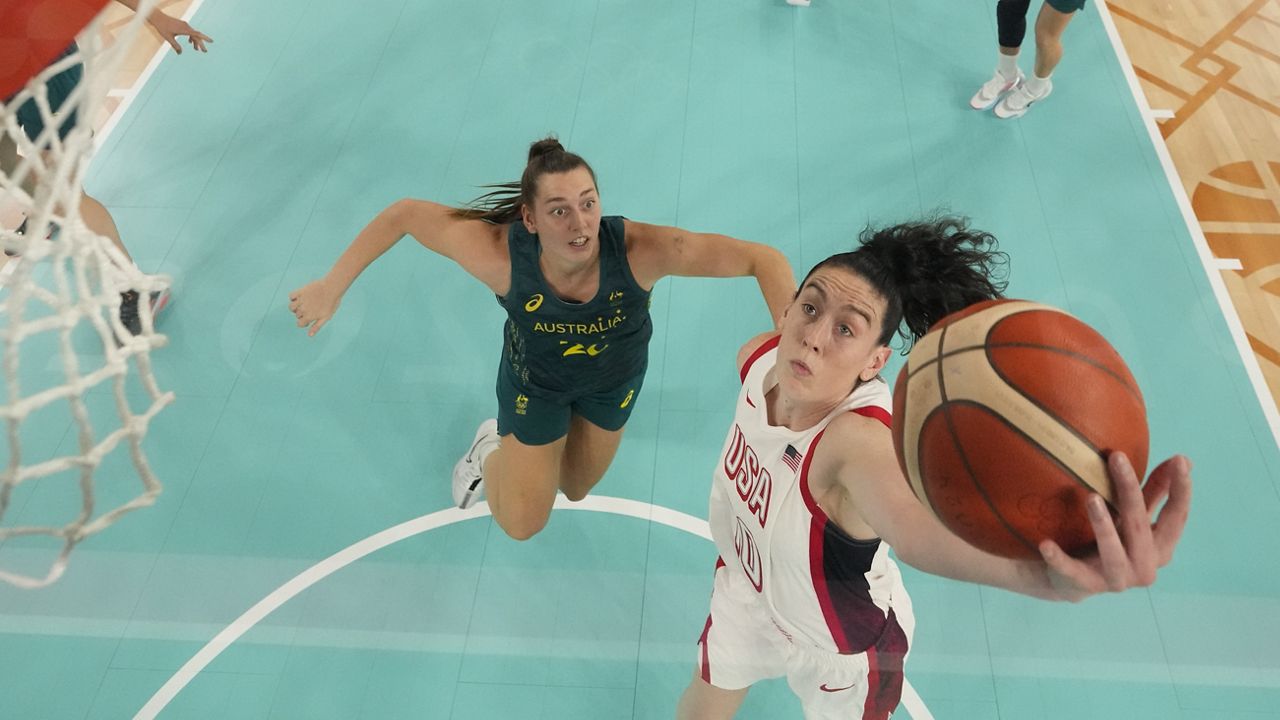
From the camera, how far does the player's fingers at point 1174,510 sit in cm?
140

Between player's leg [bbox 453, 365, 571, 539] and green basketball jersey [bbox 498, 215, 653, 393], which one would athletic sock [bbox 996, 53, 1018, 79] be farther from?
player's leg [bbox 453, 365, 571, 539]

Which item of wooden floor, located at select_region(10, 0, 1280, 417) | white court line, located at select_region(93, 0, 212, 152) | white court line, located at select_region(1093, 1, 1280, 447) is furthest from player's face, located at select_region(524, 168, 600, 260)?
white court line, located at select_region(93, 0, 212, 152)

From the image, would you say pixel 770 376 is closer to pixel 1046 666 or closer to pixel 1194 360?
pixel 1046 666

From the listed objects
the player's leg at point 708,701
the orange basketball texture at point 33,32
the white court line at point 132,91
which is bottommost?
the player's leg at point 708,701

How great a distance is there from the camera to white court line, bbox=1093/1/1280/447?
3732 mm

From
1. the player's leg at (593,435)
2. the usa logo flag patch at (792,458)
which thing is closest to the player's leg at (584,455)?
the player's leg at (593,435)

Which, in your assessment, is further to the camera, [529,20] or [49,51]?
[529,20]

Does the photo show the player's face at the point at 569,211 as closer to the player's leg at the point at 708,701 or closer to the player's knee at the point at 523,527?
the player's knee at the point at 523,527

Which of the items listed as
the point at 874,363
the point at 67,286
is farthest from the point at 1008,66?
the point at 67,286

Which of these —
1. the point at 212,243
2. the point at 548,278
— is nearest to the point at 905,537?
the point at 548,278

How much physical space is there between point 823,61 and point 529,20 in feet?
5.94

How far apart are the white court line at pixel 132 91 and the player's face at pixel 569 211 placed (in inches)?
131

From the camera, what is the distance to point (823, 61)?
519 centimetres

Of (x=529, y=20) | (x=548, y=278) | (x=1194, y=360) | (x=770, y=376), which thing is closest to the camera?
(x=770, y=376)
